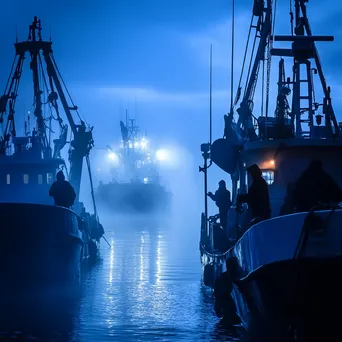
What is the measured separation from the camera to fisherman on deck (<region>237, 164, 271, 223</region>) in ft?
43.2

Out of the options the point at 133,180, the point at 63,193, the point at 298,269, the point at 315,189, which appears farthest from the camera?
the point at 133,180

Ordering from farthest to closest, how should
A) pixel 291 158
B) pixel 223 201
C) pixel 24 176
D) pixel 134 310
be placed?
pixel 24 176
pixel 223 201
pixel 134 310
pixel 291 158

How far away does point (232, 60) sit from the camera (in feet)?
79.6

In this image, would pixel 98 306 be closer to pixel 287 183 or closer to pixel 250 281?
pixel 287 183

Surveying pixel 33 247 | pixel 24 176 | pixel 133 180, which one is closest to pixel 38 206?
pixel 33 247

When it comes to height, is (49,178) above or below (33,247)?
above

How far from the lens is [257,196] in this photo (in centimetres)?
1325

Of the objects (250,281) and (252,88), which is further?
(252,88)

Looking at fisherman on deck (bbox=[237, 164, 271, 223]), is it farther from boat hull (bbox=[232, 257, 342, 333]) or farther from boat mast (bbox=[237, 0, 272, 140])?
boat mast (bbox=[237, 0, 272, 140])

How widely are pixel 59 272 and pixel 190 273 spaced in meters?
10.0

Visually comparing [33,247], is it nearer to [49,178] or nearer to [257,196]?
[257,196]

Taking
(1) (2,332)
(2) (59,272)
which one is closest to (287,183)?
(2) (59,272)

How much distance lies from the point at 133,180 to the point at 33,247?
4017 inches

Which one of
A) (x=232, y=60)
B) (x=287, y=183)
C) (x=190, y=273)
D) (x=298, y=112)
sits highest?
(x=232, y=60)
